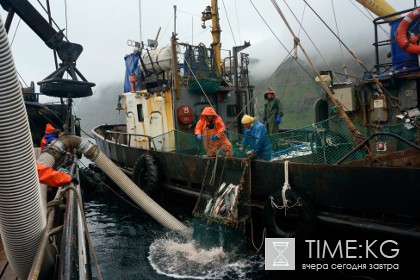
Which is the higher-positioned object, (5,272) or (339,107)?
(339,107)

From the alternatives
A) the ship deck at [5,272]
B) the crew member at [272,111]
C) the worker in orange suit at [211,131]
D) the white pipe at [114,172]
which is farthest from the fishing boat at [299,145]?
the ship deck at [5,272]

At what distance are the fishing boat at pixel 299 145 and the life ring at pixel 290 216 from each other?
19mm

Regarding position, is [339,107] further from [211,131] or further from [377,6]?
[377,6]

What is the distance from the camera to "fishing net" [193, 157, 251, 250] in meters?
6.41

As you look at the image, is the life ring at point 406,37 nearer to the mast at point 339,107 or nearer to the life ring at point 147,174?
the mast at point 339,107

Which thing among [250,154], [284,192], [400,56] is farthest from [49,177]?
[400,56]

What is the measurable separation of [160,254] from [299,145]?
149 inches

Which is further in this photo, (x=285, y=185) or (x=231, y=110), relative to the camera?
(x=231, y=110)

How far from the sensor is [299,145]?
718 centimetres

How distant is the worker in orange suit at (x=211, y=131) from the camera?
323 inches

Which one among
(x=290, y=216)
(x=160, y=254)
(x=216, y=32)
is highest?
(x=216, y=32)

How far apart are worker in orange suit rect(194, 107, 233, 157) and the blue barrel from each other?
16.8ft

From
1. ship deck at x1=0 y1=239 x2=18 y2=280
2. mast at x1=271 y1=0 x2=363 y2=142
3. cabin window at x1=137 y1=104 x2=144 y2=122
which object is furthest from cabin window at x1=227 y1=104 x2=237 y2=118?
ship deck at x1=0 y1=239 x2=18 y2=280

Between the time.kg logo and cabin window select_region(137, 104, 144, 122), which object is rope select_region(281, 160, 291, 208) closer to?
the time.kg logo
